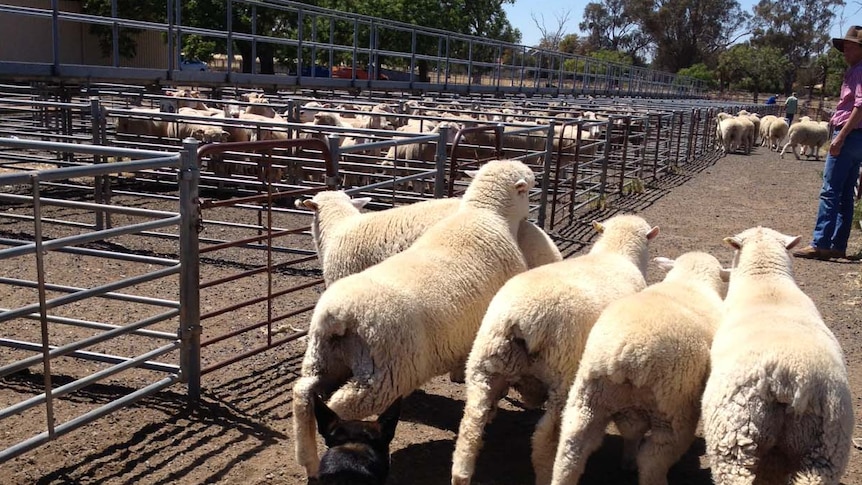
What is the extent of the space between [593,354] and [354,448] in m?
1.03

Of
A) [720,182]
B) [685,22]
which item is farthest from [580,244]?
[685,22]

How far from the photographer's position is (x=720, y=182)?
1667cm

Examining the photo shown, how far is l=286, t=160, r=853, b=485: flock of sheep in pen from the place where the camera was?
108 inches

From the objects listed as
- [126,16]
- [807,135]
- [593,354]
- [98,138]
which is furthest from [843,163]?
[126,16]

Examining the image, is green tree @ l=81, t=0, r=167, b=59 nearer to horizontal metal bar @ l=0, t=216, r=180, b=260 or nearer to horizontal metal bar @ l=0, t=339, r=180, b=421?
horizontal metal bar @ l=0, t=339, r=180, b=421

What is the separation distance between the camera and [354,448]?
2.94 m

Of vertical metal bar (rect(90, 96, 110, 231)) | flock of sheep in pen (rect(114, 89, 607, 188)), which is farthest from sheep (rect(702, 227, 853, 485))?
vertical metal bar (rect(90, 96, 110, 231))

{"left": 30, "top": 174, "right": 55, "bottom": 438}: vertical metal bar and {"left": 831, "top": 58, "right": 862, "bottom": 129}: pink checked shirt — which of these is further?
{"left": 831, "top": 58, "right": 862, "bottom": 129}: pink checked shirt

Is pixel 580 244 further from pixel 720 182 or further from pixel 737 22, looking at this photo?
pixel 737 22

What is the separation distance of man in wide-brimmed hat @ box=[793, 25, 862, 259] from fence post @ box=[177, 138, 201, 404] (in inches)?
263

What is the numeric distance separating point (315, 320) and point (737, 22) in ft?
298

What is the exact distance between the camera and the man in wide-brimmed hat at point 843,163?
25.2ft

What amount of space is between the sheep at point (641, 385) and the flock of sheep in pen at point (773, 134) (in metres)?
21.8

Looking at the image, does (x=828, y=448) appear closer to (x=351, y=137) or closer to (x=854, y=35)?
(x=854, y=35)
